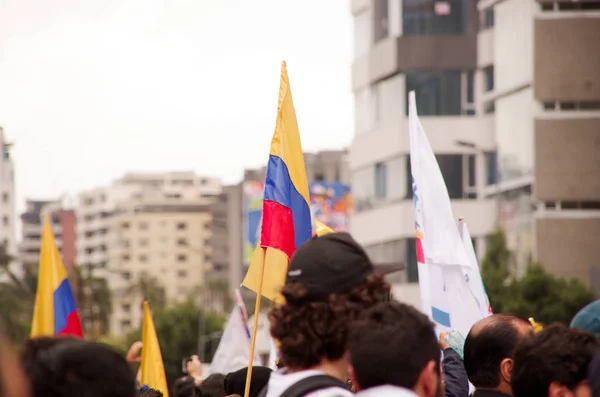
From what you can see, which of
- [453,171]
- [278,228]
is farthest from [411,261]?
[278,228]

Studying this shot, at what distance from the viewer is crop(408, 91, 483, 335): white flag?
966 cm

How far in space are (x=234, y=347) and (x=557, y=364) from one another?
55.2ft

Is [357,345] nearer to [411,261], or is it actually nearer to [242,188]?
[411,261]

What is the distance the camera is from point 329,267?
4.97m

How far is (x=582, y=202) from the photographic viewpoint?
6412 centimetres

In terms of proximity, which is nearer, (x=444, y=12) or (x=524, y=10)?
(x=524, y=10)

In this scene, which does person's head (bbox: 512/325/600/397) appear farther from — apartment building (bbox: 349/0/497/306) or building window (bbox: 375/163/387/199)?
building window (bbox: 375/163/387/199)

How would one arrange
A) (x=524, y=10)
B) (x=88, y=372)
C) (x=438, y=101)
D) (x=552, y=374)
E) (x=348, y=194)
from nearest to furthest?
1. (x=88, y=372)
2. (x=552, y=374)
3. (x=524, y=10)
4. (x=438, y=101)
5. (x=348, y=194)

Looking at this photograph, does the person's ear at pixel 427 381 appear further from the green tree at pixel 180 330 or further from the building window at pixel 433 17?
the green tree at pixel 180 330

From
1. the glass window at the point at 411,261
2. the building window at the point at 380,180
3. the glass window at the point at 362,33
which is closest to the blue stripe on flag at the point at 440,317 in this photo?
the glass window at the point at 411,261

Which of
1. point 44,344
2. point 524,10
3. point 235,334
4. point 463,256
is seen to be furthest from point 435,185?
point 524,10

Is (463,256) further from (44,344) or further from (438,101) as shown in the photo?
(438,101)

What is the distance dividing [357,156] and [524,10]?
43.1ft

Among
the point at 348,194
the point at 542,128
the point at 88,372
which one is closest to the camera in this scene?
the point at 88,372
